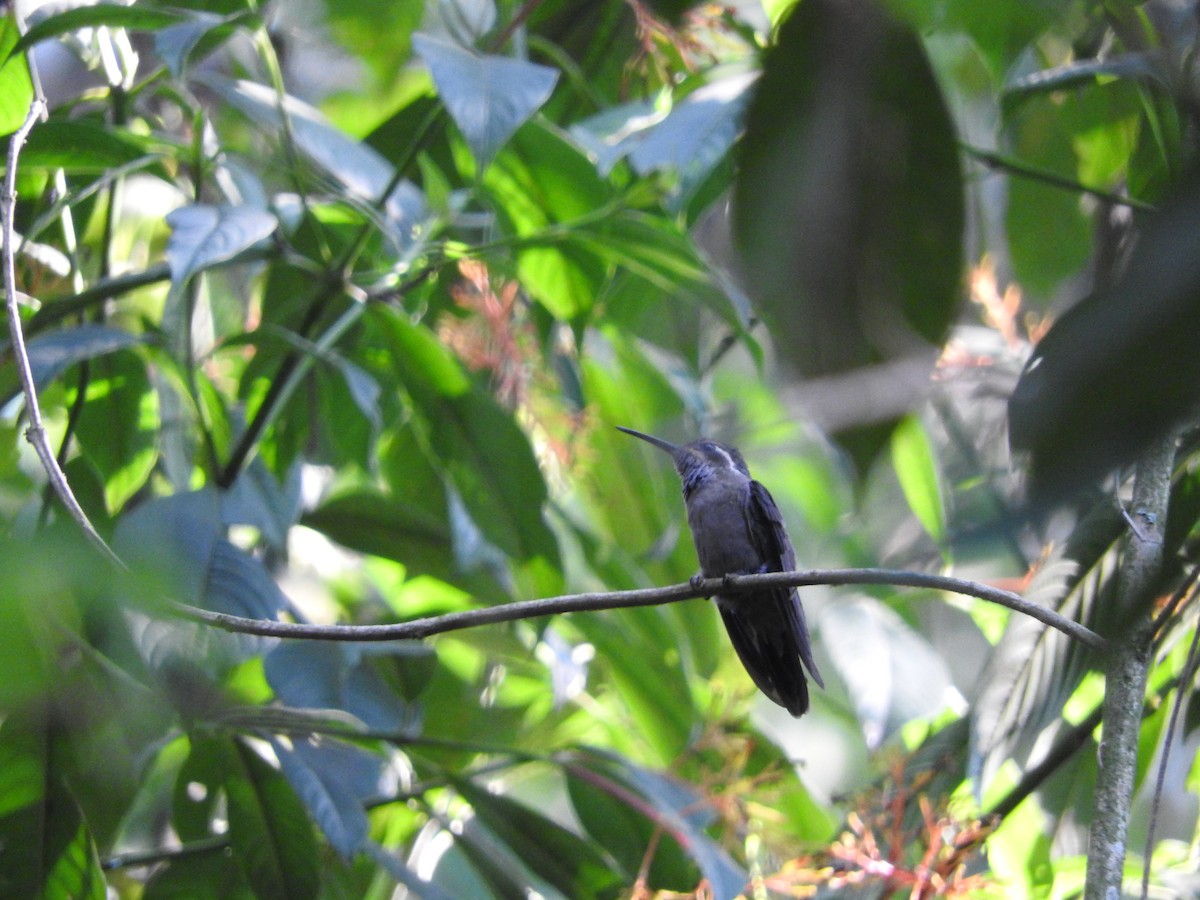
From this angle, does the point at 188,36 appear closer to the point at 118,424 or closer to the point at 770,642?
the point at 118,424

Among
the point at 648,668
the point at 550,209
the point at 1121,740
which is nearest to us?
the point at 1121,740

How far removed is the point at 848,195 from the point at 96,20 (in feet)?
7.51

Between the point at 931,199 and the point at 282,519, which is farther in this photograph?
the point at 282,519

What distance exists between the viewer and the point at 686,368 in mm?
3678

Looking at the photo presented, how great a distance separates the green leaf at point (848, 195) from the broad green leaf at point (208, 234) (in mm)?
1829

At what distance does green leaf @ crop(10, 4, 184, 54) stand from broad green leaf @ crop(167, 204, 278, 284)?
1.31ft

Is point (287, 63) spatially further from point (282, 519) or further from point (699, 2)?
point (699, 2)

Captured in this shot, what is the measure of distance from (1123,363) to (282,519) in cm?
271

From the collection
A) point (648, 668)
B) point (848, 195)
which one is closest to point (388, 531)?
point (648, 668)

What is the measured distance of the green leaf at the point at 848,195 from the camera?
0.56 metres

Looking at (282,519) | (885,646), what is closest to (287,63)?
(282,519)

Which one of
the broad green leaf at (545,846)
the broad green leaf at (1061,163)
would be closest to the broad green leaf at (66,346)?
the broad green leaf at (545,846)

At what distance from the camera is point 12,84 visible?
7.75 feet

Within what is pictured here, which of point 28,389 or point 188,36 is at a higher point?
point 188,36
